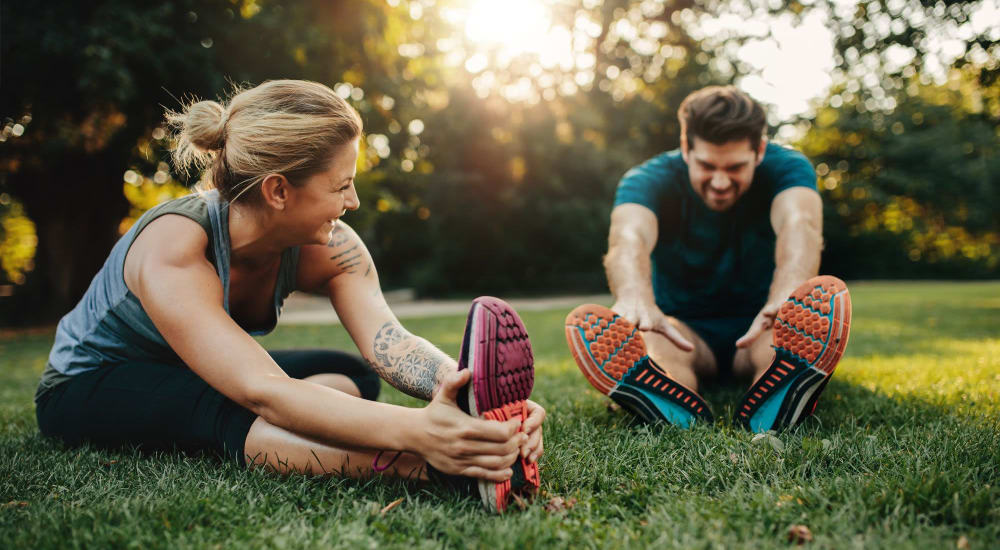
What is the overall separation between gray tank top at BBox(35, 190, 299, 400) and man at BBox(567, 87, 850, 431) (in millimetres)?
1225

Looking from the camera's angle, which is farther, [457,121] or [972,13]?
[457,121]

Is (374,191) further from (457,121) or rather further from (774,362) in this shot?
(774,362)

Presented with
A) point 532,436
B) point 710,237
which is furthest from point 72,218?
point 532,436

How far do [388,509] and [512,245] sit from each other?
66.7 ft

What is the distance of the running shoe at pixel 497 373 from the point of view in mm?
1616

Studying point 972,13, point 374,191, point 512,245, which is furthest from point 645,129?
point 972,13

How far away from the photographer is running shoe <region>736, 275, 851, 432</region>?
2.14 metres

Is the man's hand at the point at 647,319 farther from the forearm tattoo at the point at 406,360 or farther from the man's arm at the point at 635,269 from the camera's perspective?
the forearm tattoo at the point at 406,360

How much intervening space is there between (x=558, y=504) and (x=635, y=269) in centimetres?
133

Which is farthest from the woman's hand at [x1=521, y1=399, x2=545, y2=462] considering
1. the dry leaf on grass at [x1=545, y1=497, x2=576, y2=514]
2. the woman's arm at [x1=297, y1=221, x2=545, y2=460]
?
the woman's arm at [x1=297, y1=221, x2=545, y2=460]

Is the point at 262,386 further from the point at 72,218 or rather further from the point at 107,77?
the point at 72,218

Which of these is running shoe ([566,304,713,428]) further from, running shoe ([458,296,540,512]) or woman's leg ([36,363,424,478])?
woman's leg ([36,363,424,478])

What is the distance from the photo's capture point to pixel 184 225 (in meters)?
1.99

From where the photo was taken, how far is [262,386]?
171 centimetres
